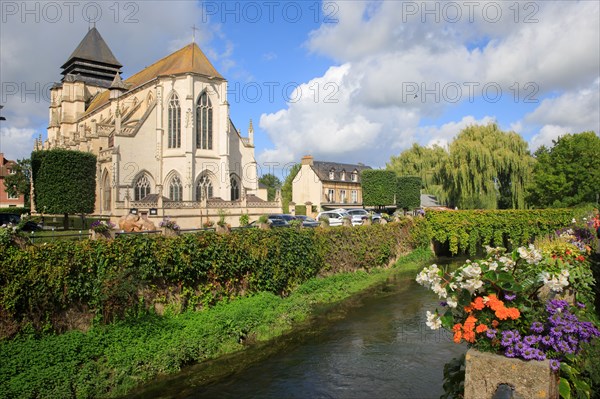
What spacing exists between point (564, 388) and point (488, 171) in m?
46.8

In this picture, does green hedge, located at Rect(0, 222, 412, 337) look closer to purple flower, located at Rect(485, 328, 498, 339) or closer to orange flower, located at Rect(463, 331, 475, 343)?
orange flower, located at Rect(463, 331, 475, 343)

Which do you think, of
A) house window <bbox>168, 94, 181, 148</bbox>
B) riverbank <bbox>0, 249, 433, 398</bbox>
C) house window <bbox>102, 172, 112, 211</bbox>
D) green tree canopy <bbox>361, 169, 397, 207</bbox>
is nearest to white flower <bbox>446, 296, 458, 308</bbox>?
riverbank <bbox>0, 249, 433, 398</bbox>

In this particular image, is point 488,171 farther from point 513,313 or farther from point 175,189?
point 513,313

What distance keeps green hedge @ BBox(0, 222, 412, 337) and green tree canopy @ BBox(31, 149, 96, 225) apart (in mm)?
20617

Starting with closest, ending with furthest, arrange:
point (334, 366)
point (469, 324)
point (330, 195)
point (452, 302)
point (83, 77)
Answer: point (469, 324) → point (452, 302) → point (334, 366) → point (330, 195) → point (83, 77)

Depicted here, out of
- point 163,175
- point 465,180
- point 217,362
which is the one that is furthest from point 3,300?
point 465,180

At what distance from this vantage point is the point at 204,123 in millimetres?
44562

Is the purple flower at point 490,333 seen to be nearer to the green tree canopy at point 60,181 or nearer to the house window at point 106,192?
the green tree canopy at point 60,181

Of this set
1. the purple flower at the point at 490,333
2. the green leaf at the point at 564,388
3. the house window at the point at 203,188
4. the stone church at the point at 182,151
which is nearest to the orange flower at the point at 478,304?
the purple flower at the point at 490,333

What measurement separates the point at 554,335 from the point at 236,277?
38.7 ft

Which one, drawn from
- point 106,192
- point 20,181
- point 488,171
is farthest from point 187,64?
point 20,181

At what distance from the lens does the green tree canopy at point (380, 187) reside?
2200 inches

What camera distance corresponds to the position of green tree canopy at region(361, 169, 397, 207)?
5588 cm

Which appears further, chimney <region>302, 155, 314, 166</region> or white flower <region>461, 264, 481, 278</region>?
chimney <region>302, 155, 314, 166</region>
